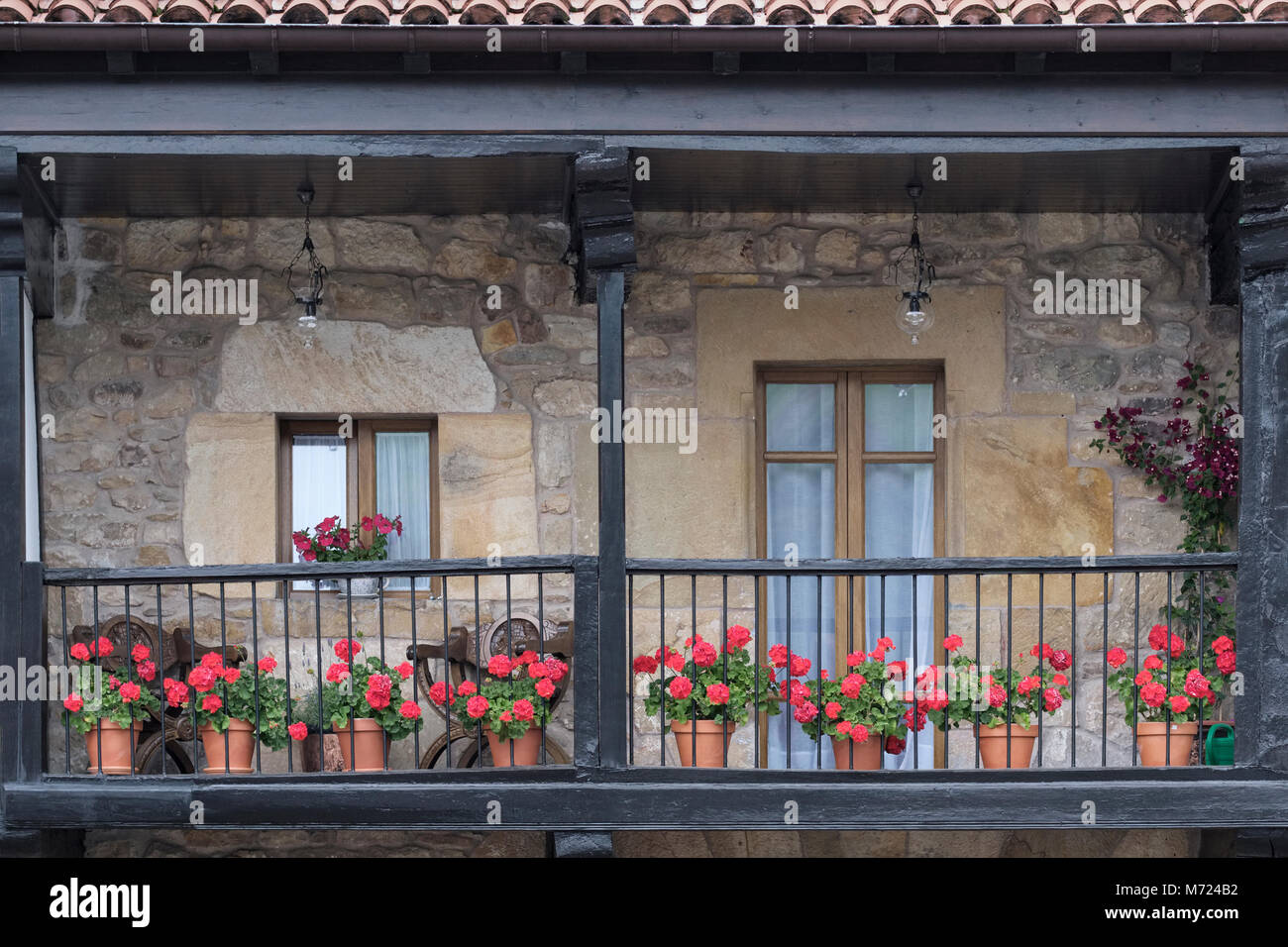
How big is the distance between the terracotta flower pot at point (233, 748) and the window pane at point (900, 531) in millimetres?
2692

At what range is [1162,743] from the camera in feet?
20.7

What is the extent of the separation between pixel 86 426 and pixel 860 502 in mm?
3441

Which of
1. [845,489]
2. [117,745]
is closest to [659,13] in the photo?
[845,489]

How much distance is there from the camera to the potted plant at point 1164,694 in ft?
20.1

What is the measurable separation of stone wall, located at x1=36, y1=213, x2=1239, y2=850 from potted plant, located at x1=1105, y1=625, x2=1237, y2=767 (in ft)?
1.86

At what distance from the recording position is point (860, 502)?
277 inches

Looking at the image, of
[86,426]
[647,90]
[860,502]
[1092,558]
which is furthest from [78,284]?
[1092,558]

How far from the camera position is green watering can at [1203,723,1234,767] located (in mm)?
6387

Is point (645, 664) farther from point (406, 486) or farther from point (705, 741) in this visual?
point (406, 486)

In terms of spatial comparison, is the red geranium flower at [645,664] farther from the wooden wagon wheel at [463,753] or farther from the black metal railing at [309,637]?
the wooden wagon wheel at [463,753]

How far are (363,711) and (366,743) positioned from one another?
0.43 ft

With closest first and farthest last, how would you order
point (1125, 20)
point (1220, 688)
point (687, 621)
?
point (1125, 20), point (1220, 688), point (687, 621)
